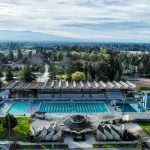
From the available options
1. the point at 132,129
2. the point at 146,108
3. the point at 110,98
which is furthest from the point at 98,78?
the point at 132,129

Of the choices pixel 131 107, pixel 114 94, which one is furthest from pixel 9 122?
pixel 114 94

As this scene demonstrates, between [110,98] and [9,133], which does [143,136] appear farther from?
[110,98]

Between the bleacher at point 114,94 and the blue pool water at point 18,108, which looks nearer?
the blue pool water at point 18,108

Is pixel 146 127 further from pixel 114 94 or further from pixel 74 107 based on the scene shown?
pixel 114 94

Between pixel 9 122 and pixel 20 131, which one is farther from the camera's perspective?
pixel 20 131

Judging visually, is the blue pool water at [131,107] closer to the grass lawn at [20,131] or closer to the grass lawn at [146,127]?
the grass lawn at [146,127]

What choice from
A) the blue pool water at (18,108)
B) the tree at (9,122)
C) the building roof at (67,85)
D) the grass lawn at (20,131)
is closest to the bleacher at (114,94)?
the building roof at (67,85)
